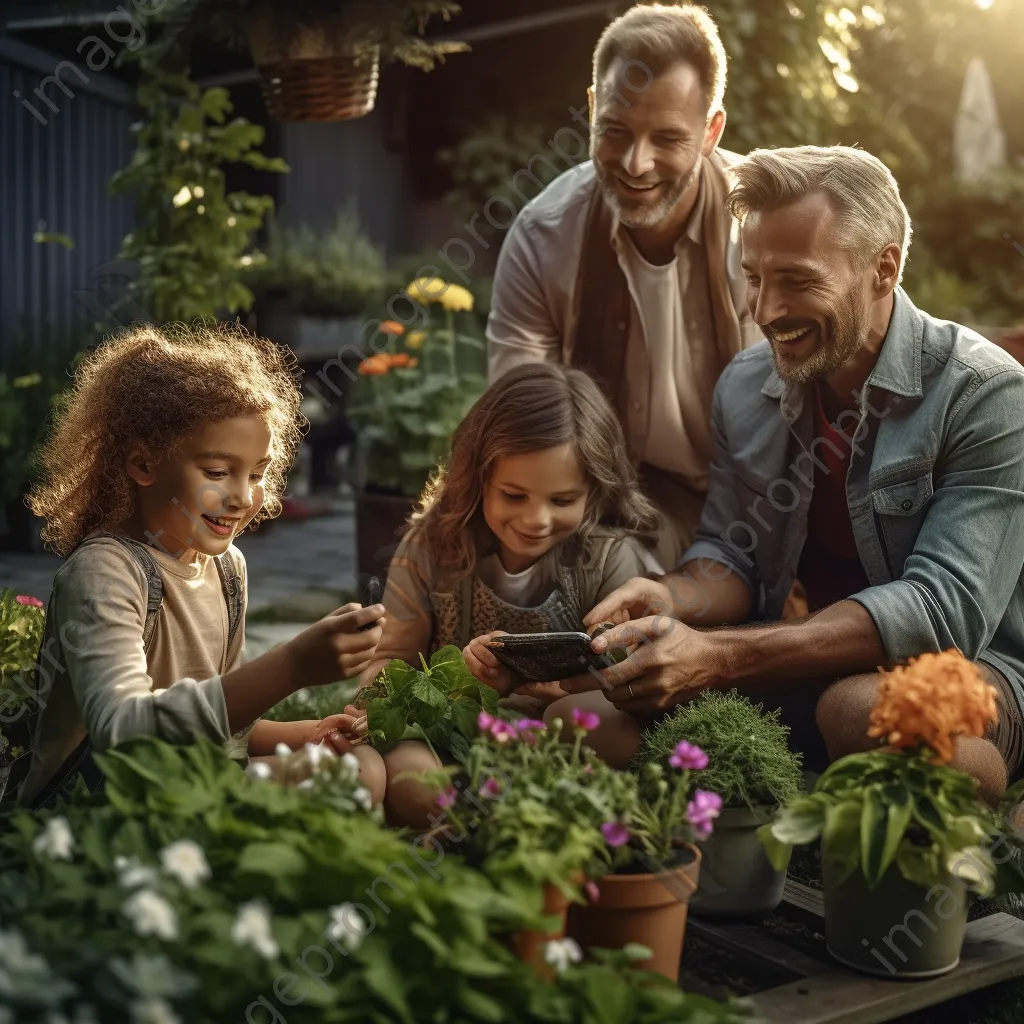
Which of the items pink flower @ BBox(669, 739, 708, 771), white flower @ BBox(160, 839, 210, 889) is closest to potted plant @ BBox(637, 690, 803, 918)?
pink flower @ BBox(669, 739, 708, 771)

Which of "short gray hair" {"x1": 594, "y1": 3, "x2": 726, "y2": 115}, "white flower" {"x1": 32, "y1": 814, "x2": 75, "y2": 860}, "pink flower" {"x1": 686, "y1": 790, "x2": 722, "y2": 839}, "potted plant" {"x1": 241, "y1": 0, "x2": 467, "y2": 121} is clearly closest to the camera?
"white flower" {"x1": 32, "y1": 814, "x2": 75, "y2": 860}

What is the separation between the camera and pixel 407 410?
596cm

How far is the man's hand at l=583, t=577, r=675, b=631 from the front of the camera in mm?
3096

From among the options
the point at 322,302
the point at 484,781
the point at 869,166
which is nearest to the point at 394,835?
the point at 484,781

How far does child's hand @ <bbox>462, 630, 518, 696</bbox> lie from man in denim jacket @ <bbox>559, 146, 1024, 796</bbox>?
15 centimetres

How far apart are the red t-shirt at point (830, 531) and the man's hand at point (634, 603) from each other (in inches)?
16.8

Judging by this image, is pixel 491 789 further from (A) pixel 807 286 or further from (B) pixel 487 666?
(A) pixel 807 286

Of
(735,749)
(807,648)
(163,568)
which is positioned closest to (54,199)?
(163,568)

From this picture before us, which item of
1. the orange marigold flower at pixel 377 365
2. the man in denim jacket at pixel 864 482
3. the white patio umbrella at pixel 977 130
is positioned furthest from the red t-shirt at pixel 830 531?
the white patio umbrella at pixel 977 130

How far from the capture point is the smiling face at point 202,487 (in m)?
2.70

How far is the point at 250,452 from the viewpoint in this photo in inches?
108

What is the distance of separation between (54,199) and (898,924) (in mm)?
7414

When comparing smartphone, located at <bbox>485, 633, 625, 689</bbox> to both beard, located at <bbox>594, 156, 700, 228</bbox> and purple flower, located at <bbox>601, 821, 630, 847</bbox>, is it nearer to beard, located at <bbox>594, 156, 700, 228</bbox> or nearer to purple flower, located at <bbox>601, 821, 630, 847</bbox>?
purple flower, located at <bbox>601, 821, 630, 847</bbox>

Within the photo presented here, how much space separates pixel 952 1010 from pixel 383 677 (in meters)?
1.30
